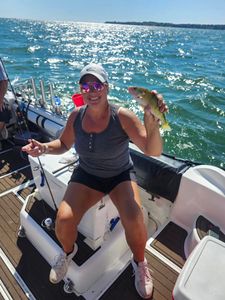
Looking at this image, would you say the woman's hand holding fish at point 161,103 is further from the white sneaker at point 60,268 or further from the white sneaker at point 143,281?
the white sneaker at point 60,268

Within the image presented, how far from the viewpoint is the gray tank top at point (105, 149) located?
2328 mm

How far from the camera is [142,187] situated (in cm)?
321

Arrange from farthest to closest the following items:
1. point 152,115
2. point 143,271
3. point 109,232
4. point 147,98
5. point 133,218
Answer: point 109,232, point 143,271, point 133,218, point 152,115, point 147,98

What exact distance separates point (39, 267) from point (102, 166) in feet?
3.79

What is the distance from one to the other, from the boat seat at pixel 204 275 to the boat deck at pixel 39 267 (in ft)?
3.04

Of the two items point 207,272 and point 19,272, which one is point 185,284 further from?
point 19,272

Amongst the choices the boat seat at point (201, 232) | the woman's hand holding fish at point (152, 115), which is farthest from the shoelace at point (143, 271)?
the woman's hand holding fish at point (152, 115)

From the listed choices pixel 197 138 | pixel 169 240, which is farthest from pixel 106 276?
pixel 197 138

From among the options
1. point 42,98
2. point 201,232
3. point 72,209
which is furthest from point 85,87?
point 42,98

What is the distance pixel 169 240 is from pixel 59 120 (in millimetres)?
2445

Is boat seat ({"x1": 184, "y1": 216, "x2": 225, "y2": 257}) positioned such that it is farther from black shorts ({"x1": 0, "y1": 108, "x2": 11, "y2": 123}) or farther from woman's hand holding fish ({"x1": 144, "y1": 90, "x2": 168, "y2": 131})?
black shorts ({"x1": 0, "y1": 108, "x2": 11, "y2": 123})

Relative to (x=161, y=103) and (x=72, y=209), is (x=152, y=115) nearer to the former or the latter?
(x=161, y=103)

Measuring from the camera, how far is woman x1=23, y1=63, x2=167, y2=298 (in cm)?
218

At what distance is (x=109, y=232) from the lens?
2611 millimetres
